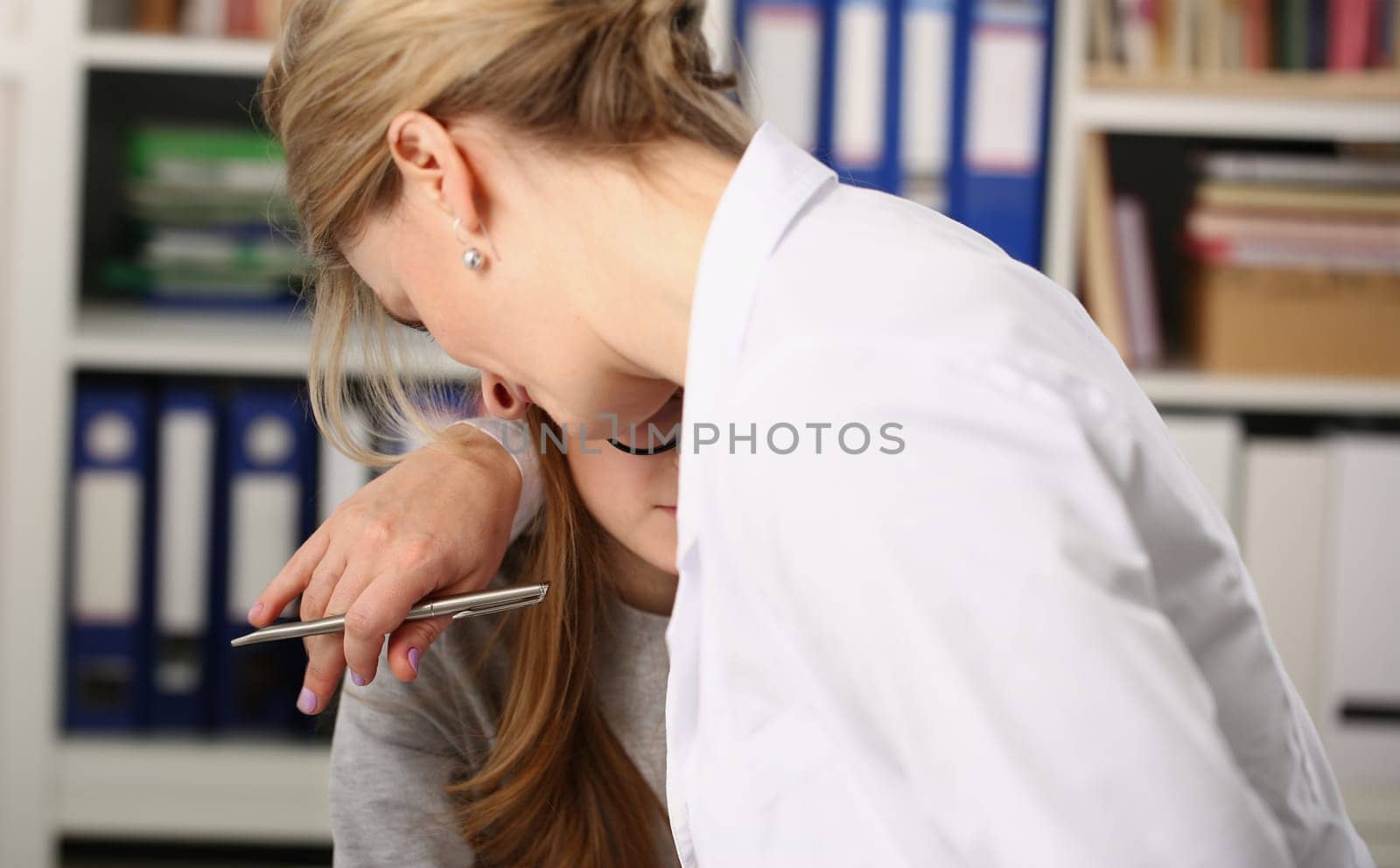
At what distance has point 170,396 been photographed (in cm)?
157

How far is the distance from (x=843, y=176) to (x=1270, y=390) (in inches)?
23.2

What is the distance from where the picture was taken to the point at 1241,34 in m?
1.63

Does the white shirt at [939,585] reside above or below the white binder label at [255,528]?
above

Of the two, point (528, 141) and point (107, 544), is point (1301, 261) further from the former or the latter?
point (107, 544)

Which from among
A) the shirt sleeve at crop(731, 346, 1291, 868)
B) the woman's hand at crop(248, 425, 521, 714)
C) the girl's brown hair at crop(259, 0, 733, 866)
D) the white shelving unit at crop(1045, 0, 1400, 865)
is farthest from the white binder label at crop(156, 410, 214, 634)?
the shirt sleeve at crop(731, 346, 1291, 868)

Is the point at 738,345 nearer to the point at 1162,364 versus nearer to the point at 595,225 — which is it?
the point at 595,225

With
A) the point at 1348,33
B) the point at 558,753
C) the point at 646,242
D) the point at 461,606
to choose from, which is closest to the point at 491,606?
the point at 461,606

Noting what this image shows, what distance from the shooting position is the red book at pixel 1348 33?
5.23 feet

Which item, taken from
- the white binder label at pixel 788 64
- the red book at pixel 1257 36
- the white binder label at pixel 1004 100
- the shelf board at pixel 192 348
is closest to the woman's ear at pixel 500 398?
the shelf board at pixel 192 348

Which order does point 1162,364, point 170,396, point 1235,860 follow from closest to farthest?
point 1235,860 < point 170,396 < point 1162,364

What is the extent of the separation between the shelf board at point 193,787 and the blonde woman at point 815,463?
931mm

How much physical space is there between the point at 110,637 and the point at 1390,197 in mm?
1624

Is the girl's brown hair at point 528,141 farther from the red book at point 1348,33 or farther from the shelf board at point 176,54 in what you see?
the red book at point 1348,33

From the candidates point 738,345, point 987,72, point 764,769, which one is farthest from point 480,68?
point 987,72
